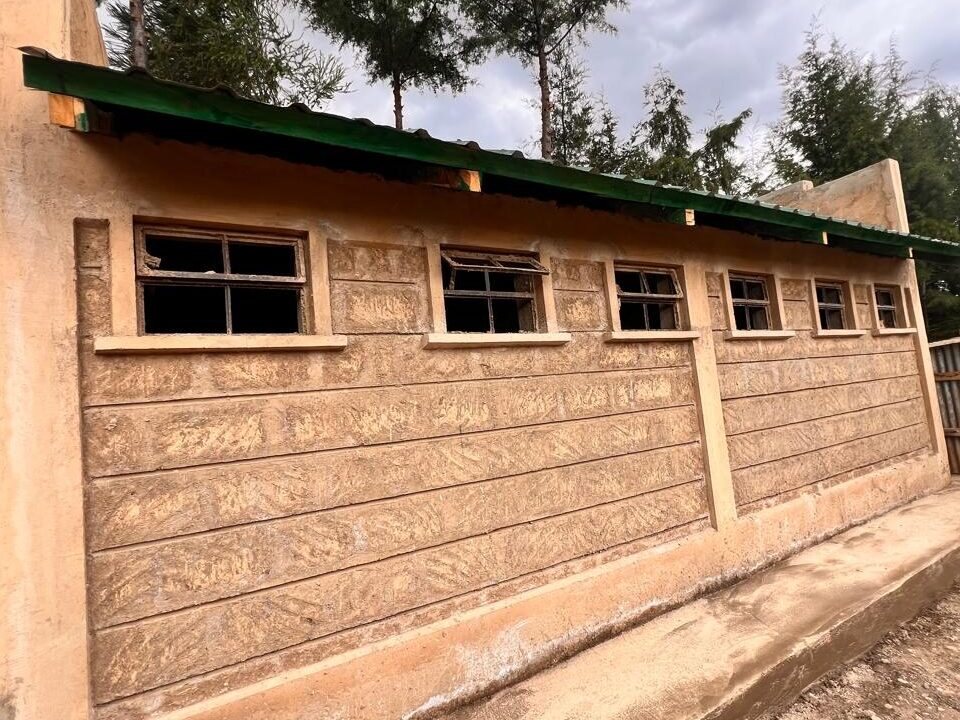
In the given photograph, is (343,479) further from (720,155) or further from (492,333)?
(720,155)

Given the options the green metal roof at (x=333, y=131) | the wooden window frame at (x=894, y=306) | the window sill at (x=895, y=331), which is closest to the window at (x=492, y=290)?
the green metal roof at (x=333, y=131)

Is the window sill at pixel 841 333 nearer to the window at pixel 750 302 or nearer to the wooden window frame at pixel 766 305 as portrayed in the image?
the wooden window frame at pixel 766 305

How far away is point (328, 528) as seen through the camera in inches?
118

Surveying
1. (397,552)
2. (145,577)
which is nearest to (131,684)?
(145,577)

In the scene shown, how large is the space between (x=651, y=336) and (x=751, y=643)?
7.98 feet

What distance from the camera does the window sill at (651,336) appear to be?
4316 millimetres

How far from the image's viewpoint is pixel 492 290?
3.93m

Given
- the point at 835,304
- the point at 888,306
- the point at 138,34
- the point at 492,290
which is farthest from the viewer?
the point at 138,34

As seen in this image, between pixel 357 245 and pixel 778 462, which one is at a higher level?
pixel 357 245

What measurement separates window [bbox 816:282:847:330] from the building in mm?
2270

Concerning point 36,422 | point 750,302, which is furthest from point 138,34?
point 750,302

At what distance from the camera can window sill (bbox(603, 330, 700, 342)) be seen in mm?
4316

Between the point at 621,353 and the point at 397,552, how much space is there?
2.46 meters

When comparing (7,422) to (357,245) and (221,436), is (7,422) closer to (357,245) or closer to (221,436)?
(221,436)
